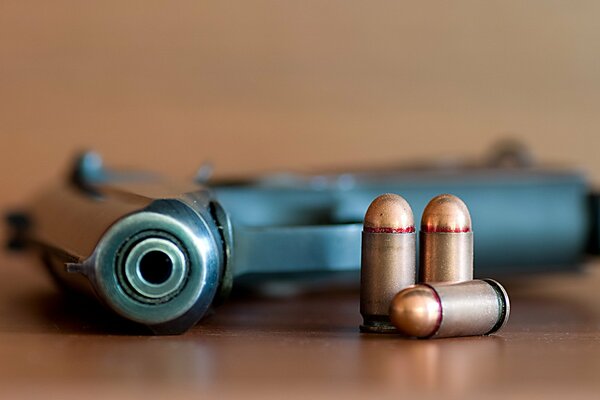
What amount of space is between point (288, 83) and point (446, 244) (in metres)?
1.04

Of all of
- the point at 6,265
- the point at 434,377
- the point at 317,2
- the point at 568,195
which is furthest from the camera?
the point at 317,2

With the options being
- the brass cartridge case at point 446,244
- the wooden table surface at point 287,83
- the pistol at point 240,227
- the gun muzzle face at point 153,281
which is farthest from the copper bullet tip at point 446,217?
the wooden table surface at point 287,83

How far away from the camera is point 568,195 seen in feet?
3.65

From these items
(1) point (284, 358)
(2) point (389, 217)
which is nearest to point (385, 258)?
(2) point (389, 217)

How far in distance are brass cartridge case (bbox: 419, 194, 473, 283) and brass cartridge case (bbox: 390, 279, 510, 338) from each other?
0.02 m

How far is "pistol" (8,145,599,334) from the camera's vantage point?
720 mm

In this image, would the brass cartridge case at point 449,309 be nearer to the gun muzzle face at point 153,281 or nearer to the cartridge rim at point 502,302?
the cartridge rim at point 502,302

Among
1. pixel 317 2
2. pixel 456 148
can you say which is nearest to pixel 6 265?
pixel 317 2

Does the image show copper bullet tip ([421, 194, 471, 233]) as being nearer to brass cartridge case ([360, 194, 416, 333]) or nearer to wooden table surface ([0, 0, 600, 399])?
brass cartridge case ([360, 194, 416, 333])

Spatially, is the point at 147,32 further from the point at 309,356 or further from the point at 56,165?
the point at 309,356

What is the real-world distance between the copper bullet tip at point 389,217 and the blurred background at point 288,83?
970 millimetres

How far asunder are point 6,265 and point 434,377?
3.28ft

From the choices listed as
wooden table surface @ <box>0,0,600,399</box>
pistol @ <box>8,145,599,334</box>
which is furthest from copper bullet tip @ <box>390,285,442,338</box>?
wooden table surface @ <box>0,0,600,399</box>

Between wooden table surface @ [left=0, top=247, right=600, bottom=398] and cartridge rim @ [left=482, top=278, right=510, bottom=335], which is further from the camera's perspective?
Answer: cartridge rim @ [left=482, top=278, right=510, bottom=335]
